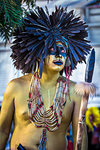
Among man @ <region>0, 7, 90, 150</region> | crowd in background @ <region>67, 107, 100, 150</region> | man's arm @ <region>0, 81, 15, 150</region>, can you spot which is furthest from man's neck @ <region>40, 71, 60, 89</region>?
crowd in background @ <region>67, 107, 100, 150</region>

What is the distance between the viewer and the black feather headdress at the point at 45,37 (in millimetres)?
1770

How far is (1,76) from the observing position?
3994 mm

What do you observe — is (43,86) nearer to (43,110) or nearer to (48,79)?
(48,79)

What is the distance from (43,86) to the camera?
73.5 inches

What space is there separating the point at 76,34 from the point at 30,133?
0.77 m

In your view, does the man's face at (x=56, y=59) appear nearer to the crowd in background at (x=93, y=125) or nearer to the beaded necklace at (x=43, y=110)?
the beaded necklace at (x=43, y=110)

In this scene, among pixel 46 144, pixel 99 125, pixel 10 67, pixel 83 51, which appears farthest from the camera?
pixel 10 67

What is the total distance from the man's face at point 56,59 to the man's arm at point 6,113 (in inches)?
12.3

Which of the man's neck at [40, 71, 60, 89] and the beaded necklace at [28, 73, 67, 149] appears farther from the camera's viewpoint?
the man's neck at [40, 71, 60, 89]

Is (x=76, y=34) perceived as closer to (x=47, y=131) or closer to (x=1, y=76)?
(x=47, y=131)

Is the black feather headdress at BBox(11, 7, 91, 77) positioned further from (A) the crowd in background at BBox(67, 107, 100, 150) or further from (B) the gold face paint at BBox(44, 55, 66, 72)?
(A) the crowd in background at BBox(67, 107, 100, 150)

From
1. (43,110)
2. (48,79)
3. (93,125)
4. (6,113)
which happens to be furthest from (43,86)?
(93,125)

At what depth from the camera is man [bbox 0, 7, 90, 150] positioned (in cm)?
176

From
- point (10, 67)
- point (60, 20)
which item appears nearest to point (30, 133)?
point (60, 20)
